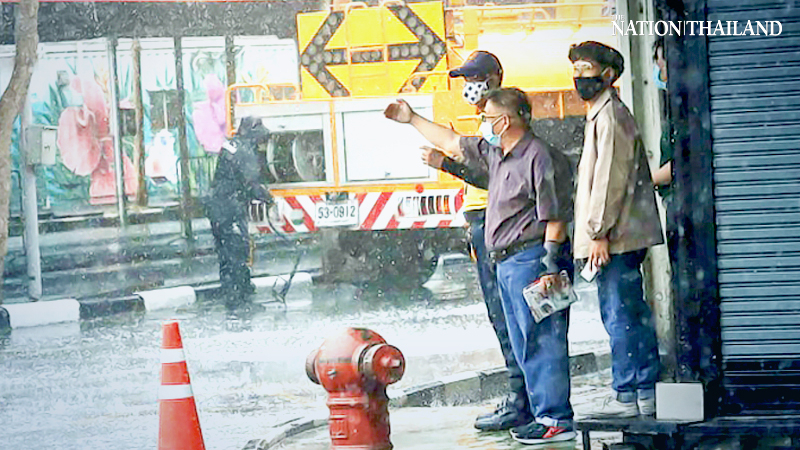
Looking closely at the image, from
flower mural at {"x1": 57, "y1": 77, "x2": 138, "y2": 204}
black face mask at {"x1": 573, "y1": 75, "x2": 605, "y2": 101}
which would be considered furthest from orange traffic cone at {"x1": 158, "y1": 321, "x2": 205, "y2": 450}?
flower mural at {"x1": 57, "y1": 77, "x2": 138, "y2": 204}

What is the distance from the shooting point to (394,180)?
14.5 m

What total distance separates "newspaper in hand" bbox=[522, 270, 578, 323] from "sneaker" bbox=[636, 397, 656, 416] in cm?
55

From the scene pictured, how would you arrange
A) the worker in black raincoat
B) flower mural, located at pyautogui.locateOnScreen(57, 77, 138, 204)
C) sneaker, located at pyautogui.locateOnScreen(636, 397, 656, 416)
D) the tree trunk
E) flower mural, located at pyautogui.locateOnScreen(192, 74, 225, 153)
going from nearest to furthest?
sneaker, located at pyautogui.locateOnScreen(636, 397, 656, 416) < the worker in black raincoat < the tree trunk < flower mural, located at pyautogui.locateOnScreen(57, 77, 138, 204) < flower mural, located at pyautogui.locateOnScreen(192, 74, 225, 153)

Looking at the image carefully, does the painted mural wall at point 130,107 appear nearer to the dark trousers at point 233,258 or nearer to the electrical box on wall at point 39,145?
the electrical box on wall at point 39,145

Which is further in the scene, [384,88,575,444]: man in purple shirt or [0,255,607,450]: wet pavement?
[0,255,607,450]: wet pavement

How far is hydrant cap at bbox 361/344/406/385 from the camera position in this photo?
6582 millimetres

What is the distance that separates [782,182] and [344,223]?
9354mm

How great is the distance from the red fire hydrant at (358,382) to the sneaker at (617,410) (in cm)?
95

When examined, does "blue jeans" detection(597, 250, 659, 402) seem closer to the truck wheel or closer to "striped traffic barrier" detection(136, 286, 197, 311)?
the truck wheel

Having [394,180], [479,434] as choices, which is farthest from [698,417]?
[394,180]

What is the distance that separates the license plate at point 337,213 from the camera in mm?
14531

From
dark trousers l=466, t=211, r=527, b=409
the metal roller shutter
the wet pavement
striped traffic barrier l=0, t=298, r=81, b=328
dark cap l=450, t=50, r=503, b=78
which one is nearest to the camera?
the metal roller shutter

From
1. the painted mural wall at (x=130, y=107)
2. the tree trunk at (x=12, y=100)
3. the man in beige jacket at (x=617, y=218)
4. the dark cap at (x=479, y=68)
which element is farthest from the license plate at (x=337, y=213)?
the man in beige jacket at (x=617, y=218)

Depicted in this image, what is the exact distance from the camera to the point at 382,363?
6.60 meters
